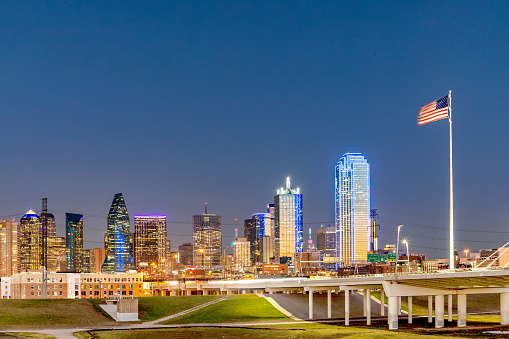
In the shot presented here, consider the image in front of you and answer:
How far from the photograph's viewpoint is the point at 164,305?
10600cm

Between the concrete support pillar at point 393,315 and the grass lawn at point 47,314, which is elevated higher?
the concrete support pillar at point 393,315

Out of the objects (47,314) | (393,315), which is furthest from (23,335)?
(393,315)

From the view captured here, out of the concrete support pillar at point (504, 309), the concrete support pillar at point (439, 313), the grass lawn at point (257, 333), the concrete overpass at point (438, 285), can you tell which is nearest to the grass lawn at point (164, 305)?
the grass lawn at point (257, 333)

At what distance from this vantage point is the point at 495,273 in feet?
220

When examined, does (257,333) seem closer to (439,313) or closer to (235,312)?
(235,312)

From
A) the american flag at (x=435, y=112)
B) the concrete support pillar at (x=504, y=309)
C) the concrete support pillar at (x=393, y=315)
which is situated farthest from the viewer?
the concrete support pillar at (x=504, y=309)

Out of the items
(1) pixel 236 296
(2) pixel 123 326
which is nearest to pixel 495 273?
(2) pixel 123 326

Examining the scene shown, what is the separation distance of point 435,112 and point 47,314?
6474cm

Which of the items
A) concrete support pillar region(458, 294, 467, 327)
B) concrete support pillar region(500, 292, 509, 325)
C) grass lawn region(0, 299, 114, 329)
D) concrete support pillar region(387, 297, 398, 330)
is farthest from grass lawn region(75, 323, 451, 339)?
concrete support pillar region(500, 292, 509, 325)

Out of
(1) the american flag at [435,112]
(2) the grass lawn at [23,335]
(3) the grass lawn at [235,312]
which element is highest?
(1) the american flag at [435,112]

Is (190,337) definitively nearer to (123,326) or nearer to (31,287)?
(123,326)

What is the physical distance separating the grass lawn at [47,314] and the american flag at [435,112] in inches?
2168

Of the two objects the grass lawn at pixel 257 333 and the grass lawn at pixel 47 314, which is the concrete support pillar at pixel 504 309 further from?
the grass lawn at pixel 47 314

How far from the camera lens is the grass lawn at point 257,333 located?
71.7m
